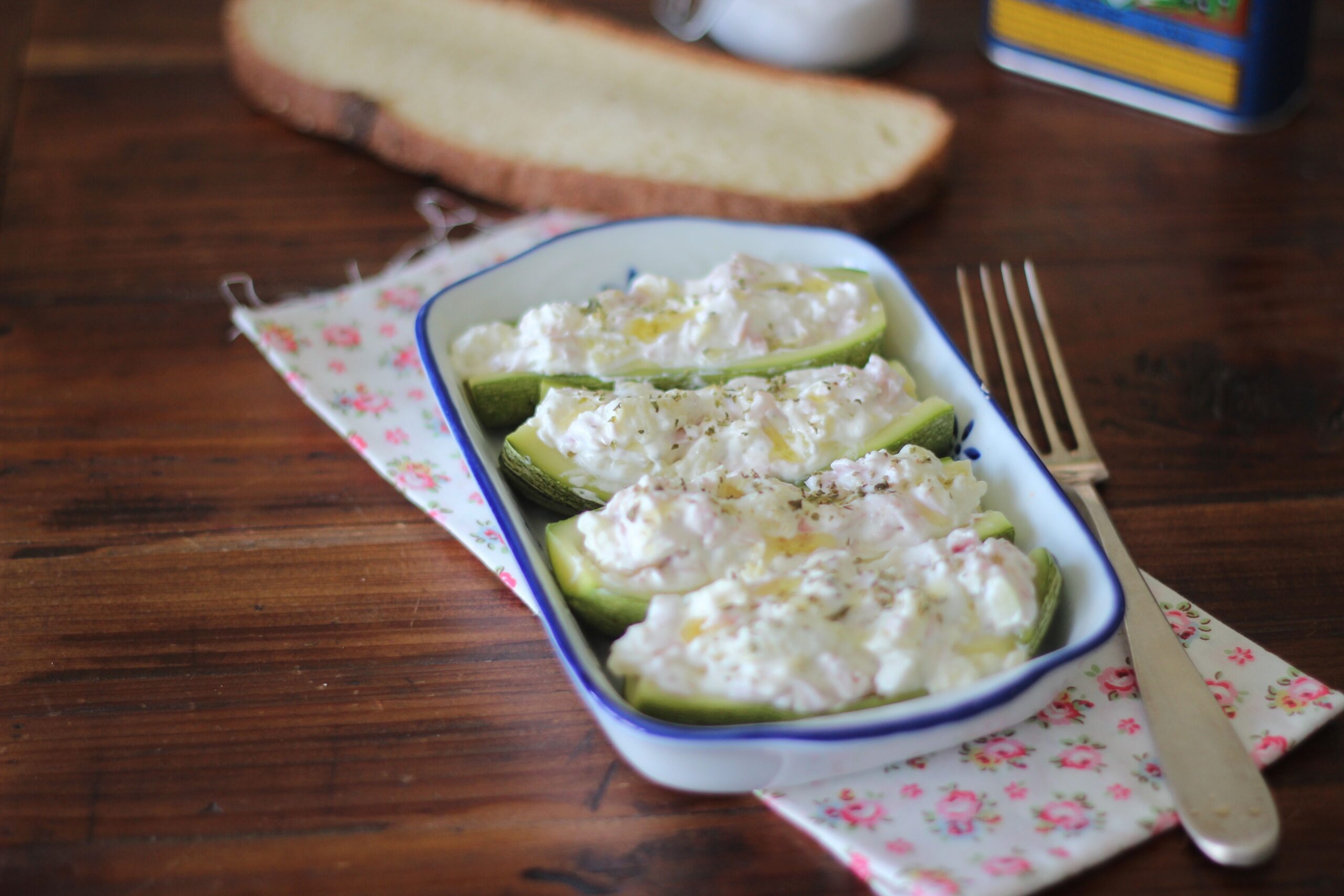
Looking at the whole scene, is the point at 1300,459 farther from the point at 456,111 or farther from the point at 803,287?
the point at 456,111

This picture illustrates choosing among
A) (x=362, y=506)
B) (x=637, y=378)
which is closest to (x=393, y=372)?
(x=362, y=506)

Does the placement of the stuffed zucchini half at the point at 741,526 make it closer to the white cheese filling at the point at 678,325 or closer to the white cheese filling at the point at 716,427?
the white cheese filling at the point at 716,427

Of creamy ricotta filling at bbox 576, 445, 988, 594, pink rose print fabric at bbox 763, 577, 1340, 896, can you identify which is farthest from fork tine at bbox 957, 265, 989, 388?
pink rose print fabric at bbox 763, 577, 1340, 896

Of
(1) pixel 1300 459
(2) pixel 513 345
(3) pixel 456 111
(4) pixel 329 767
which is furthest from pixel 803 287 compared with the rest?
(3) pixel 456 111

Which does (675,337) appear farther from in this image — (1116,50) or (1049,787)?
(1116,50)

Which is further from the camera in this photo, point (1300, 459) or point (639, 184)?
point (639, 184)

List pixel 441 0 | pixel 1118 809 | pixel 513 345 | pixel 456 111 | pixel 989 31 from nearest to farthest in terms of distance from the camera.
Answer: pixel 1118 809 → pixel 513 345 → pixel 456 111 → pixel 989 31 → pixel 441 0

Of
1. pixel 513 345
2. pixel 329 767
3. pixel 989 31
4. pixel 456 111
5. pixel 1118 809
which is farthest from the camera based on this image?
pixel 989 31
